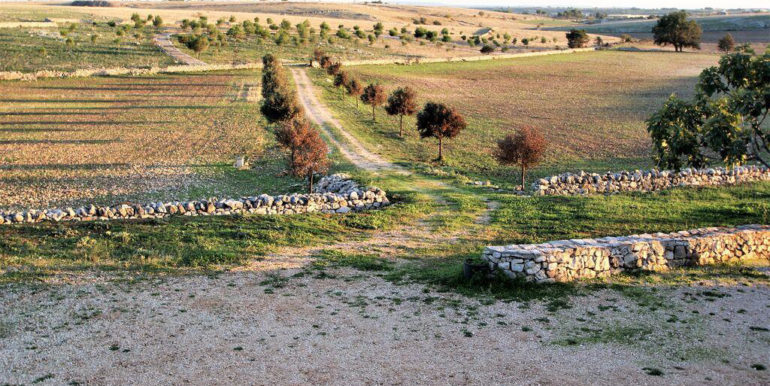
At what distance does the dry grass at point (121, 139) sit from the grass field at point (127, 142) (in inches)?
2.2

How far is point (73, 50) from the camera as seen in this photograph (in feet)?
276

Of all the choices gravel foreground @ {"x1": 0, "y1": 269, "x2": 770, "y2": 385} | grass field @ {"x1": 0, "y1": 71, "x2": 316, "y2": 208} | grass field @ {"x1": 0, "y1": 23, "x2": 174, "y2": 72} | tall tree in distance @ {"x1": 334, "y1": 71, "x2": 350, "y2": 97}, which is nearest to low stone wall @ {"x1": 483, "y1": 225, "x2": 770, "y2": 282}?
gravel foreground @ {"x1": 0, "y1": 269, "x2": 770, "y2": 385}

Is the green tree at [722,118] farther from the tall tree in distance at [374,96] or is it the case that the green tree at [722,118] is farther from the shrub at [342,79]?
the shrub at [342,79]

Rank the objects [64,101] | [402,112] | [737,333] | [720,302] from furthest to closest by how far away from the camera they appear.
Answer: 1. [64,101]
2. [402,112]
3. [720,302]
4. [737,333]

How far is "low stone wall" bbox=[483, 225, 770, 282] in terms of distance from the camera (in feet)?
51.6

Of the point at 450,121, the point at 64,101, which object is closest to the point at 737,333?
the point at 450,121

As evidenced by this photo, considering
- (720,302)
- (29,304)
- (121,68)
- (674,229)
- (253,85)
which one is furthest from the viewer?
(121,68)

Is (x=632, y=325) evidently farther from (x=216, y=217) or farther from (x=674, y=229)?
(x=216, y=217)

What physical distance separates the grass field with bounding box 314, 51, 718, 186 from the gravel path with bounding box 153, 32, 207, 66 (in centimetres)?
1632

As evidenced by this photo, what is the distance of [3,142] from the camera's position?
3762 cm

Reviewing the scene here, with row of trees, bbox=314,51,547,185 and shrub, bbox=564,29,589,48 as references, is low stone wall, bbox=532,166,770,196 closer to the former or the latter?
row of trees, bbox=314,51,547,185

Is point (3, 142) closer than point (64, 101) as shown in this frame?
Yes

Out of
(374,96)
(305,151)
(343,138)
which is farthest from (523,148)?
(374,96)

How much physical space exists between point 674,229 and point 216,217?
49.6 feet
